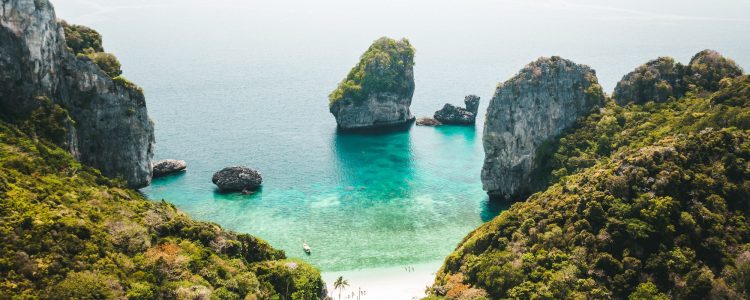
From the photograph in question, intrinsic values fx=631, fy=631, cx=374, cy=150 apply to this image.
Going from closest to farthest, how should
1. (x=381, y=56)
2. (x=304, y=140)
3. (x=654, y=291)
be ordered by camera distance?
(x=654, y=291) < (x=304, y=140) < (x=381, y=56)

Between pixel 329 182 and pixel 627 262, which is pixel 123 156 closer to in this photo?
pixel 329 182

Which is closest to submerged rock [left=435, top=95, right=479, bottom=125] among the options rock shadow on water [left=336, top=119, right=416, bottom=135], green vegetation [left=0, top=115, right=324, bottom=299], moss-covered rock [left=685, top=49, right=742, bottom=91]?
rock shadow on water [left=336, top=119, right=416, bottom=135]

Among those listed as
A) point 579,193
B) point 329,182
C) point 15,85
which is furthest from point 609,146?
point 15,85

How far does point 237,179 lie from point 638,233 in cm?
6855

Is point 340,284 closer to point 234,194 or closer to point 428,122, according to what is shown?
point 234,194

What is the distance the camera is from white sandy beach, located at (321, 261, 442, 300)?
75.1m

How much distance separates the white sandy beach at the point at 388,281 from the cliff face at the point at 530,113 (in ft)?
87.2

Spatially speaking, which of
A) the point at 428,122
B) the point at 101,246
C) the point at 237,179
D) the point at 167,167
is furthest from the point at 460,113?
the point at 101,246

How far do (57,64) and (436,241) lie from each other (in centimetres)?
5554

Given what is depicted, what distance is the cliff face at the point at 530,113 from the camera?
10162 centimetres

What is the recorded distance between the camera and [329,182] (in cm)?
11494

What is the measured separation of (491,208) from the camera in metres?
102

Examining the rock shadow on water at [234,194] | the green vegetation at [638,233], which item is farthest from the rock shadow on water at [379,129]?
the green vegetation at [638,233]

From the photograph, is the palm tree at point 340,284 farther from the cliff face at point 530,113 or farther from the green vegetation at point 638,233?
the cliff face at point 530,113
